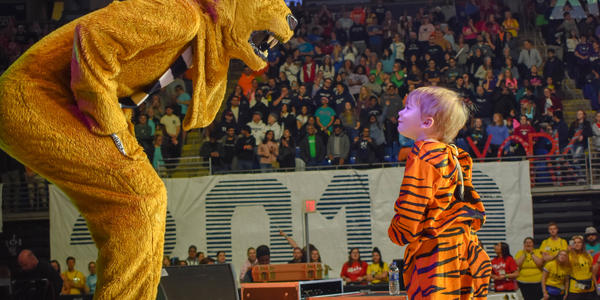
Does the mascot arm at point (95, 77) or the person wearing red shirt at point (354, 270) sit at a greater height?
the mascot arm at point (95, 77)

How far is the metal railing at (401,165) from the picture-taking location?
11.2 metres

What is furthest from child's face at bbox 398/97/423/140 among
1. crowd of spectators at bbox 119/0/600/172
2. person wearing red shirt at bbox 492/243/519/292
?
crowd of spectators at bbox 119/0/600/172

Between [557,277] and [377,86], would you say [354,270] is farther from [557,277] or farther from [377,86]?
[377,86]

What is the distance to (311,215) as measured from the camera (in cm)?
1091

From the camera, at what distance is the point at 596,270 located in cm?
955

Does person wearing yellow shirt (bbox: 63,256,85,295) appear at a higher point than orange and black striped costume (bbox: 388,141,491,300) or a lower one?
lower

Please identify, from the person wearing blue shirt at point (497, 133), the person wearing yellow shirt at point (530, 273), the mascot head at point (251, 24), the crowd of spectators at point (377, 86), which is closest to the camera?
the mascot head at point (251, 24)

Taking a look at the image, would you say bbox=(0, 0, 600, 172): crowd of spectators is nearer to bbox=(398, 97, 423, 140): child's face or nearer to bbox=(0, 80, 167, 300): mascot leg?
bbox=(398, 97, 423, 140): child's face

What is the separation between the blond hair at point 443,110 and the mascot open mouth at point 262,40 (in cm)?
94

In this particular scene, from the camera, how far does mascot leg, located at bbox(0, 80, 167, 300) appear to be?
9.89ft

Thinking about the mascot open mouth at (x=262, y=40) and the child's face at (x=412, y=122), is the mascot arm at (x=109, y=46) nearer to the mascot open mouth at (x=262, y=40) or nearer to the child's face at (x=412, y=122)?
the mascot open mouth at (x=262, y=40)

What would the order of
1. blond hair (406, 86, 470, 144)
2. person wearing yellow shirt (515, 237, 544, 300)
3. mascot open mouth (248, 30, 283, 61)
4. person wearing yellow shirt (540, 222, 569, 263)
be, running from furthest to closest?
1. person wearing yellow shirt (540, 222, 569, 263)
2. person wearing yellow shirt (515, 237, 544, 300)
3. mascot open mouth (248, 30, 283, 61)
4. blond hair (406, 86, 470, 144)

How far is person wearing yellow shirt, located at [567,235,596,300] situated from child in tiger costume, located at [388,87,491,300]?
6.94 metres

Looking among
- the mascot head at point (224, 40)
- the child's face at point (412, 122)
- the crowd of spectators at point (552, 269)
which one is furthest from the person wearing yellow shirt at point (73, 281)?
the child's face at point (412, 122)
